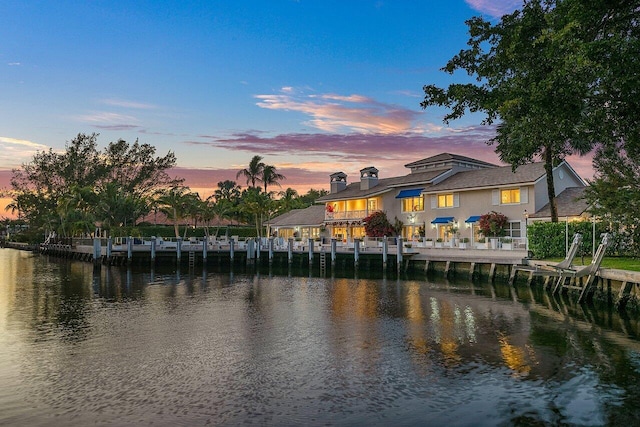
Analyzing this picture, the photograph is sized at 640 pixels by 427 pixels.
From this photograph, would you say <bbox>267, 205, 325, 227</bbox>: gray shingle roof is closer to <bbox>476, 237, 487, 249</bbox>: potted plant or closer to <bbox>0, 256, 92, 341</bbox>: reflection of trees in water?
<bbox>476, 237, 487, 249</bbox>: potted plant

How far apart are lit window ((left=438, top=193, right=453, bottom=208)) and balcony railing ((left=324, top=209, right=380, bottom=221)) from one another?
8553 mm

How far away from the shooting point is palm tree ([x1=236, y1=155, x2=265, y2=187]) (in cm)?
10556

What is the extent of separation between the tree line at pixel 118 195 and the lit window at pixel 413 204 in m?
23.6

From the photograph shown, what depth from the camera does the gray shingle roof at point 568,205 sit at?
41.7m

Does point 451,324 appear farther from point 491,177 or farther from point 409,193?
point 409,193

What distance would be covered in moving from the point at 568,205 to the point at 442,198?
1319cm

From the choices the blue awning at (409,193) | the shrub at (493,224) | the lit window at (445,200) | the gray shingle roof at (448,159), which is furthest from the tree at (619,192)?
the gray shingle roof at (448,159)

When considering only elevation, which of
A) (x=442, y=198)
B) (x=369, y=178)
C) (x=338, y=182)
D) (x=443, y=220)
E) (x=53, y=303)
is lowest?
(x=53, y=303)

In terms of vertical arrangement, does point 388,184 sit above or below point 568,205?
above

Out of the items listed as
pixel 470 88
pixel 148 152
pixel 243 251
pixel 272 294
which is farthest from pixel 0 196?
pixel 470 88

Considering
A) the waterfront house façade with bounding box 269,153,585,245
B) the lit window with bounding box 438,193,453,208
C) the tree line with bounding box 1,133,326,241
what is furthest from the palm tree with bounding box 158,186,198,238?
the lit window with bounding box 438,193,453,208

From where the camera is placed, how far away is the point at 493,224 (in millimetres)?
45625

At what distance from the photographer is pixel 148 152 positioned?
97.6m

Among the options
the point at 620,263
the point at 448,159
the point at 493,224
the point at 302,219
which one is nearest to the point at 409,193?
the point at 448,159
